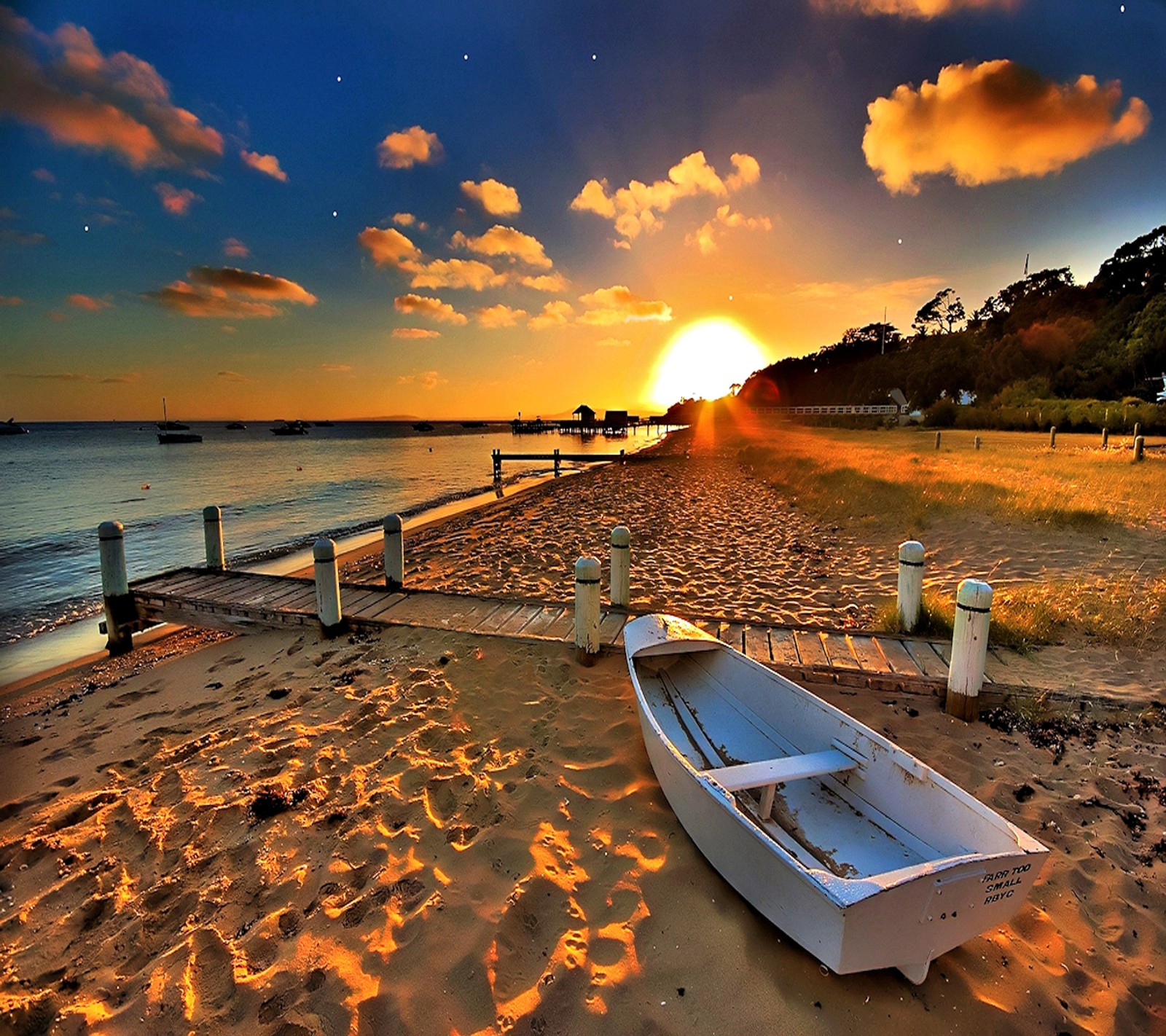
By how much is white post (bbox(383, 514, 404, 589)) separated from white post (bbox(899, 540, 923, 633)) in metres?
6.05

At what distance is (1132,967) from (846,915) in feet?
5.55

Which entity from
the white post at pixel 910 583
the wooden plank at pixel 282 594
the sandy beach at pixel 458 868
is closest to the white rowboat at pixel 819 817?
the sandy beach at pixel 458 868

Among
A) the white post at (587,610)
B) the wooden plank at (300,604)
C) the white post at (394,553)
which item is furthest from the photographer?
the white post at (394,553)

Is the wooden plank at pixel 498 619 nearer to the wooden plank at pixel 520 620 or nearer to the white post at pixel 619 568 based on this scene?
the wooden plank at pixel 520 620

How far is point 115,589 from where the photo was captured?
696cm

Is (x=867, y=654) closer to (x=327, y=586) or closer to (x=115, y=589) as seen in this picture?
(x=327, y=586)

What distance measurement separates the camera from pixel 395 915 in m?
2.75

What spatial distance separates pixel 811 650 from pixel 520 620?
3.17 meters

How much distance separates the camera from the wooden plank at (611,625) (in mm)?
5551

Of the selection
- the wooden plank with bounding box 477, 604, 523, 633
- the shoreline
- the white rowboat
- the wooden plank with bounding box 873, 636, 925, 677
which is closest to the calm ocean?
the shoreline

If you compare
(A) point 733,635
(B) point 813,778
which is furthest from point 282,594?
(B) point 813,778

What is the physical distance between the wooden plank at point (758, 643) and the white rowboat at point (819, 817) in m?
0.85

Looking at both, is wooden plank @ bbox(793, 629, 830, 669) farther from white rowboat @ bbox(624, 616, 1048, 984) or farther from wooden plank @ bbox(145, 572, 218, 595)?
wooden plank @ bbox(145, 572, 218, 595)

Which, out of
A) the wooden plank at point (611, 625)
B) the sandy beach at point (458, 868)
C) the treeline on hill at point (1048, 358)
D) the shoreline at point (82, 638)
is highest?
the treeline on hill at point (1048, 358)
